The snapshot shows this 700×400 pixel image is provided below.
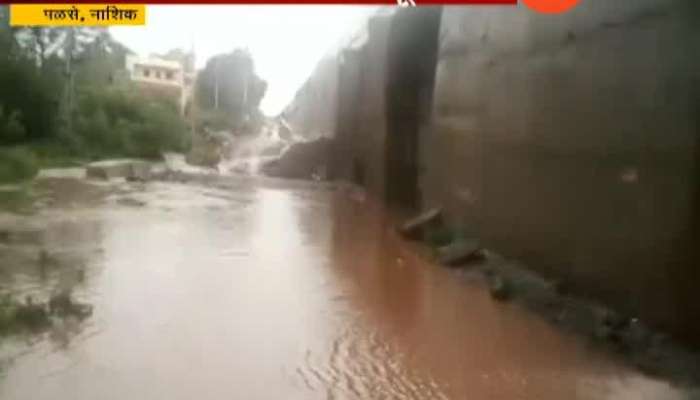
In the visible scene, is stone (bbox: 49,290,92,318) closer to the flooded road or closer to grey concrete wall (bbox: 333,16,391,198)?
the flooded road

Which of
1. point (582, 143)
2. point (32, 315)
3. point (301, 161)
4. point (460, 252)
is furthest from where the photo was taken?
point (301, 161)

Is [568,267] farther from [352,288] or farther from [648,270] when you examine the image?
[352,288]

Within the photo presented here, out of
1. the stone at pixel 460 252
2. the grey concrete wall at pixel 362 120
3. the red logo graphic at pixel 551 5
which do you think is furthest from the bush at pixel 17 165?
the red logo graphic at pixel 551 5

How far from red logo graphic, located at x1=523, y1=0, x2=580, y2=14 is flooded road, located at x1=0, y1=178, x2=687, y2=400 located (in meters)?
1.07

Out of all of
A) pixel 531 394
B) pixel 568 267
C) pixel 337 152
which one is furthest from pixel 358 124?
pixel 531 394

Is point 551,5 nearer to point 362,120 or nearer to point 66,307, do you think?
point 362,120

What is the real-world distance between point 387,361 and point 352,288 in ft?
1.89

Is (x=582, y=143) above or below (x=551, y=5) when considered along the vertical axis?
below

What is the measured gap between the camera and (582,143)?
2678 mm

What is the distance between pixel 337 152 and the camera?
3184 millimetres

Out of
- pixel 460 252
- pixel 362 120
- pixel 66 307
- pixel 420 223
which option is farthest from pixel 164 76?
pixel 460 252

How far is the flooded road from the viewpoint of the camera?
6.61 feet

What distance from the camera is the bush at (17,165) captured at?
2447 mm

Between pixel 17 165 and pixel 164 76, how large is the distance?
58cm
